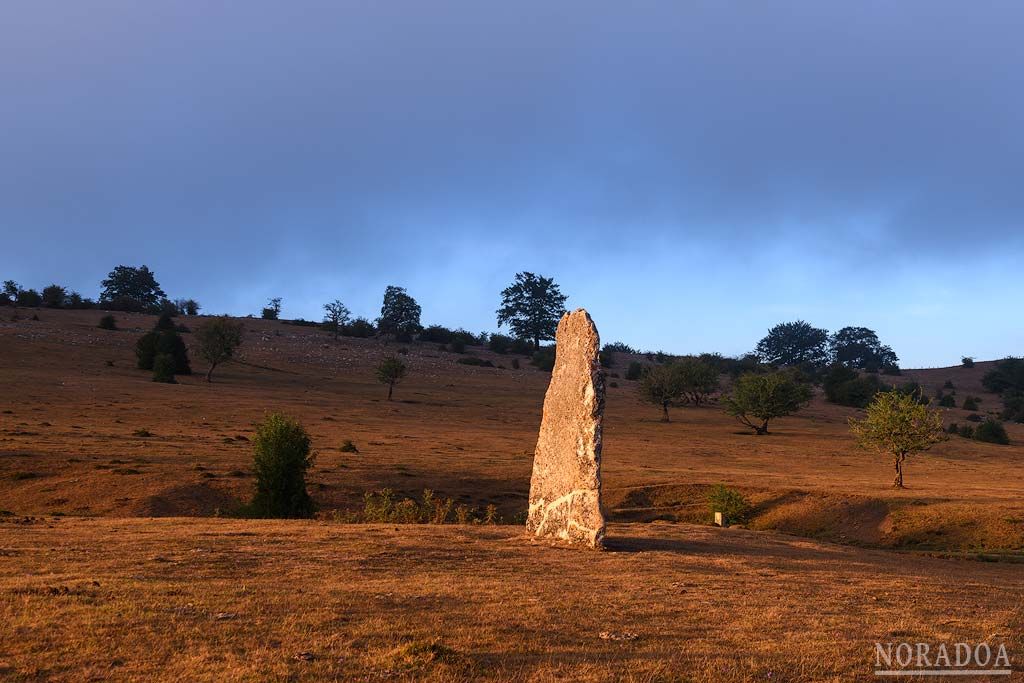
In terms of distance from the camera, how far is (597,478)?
1537 cm

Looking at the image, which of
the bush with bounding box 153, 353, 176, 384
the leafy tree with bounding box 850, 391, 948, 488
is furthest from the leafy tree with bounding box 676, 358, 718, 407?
the bush with bounding box 153, 353, 176, 384

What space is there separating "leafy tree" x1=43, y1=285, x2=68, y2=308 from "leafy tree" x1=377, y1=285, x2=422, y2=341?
39.0 meters

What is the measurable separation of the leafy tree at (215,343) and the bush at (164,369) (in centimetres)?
334

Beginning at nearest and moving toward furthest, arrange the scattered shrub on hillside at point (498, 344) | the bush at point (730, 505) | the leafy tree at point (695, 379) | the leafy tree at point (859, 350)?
the bush at point (730, 505), the leafy tree at point (695, 379), the scattered shrub on hillside at point (498, 344), the leafy tree at point (859, 350)

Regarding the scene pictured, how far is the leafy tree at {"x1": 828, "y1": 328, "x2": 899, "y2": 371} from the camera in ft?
477

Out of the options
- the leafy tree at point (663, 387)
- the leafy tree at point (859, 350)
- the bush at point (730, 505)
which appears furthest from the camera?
the leafy tree at point (859, 350)

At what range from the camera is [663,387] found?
69125mm

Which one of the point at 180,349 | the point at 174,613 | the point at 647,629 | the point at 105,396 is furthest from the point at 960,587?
the point at 180,349

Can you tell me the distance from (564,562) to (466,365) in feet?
254

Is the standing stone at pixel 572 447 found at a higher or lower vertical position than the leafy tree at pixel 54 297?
lower

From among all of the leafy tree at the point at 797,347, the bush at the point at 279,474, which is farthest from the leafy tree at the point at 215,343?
the leafy tree at the point at 797,347

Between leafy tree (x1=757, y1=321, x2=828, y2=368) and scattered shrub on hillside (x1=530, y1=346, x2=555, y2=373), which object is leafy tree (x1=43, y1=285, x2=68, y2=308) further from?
leafy tree (x1=757, y1=321, x2=828, y2=368)

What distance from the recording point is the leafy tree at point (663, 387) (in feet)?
226

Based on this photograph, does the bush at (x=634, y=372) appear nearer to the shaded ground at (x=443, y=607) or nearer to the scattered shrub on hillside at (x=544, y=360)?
the scattered shrub on hillside at (x=544, y=360)
